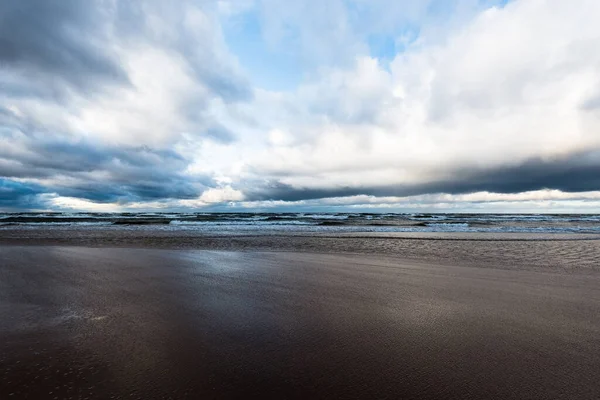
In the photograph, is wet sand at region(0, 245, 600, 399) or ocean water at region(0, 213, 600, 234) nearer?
wet sand at region(0, 245, 600, 399)

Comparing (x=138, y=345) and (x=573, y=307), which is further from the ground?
(x=138, y=345)

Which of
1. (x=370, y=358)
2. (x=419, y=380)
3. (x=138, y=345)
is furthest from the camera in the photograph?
(x=138, y=345)

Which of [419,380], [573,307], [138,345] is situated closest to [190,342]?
[138,345]

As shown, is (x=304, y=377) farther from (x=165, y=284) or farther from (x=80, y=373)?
(x=165, y=284)

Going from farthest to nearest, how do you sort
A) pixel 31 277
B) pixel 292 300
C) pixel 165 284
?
pixel 31 277 → pixel 165 284 → pixel 292 300

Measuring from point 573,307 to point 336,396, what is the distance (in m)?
5.33

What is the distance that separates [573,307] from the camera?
5676 millimetres

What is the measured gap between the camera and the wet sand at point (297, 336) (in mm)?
3016

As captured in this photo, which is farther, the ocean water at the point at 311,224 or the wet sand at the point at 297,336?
the ocean water at the point at 311,224

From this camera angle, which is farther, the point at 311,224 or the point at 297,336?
the point at 311,224

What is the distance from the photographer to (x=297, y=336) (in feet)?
14.0

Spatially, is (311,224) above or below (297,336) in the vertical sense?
above

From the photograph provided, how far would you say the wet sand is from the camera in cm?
302

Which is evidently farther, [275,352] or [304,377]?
[275,352]
